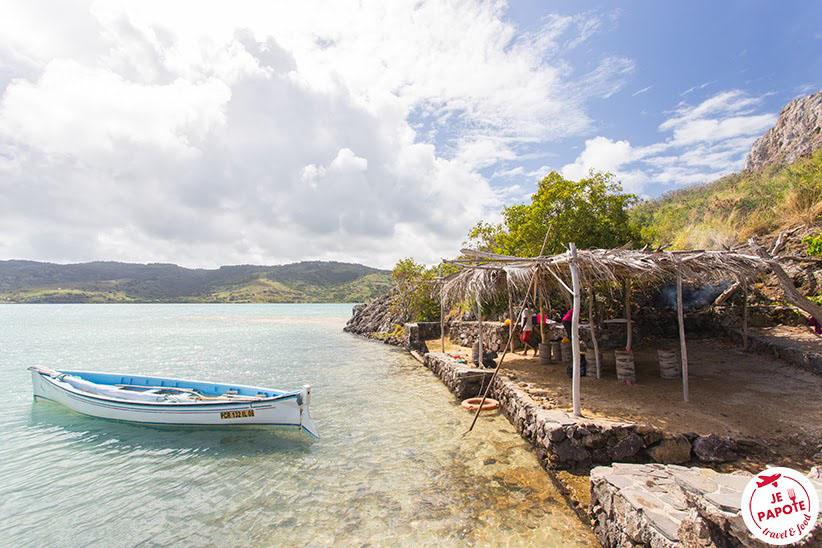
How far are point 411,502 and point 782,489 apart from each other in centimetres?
431

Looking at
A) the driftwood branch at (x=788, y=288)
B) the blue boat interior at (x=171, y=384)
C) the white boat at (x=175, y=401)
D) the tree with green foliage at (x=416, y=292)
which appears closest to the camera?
the driftwood branch at (x=788, y=288)

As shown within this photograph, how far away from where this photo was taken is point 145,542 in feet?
15.8

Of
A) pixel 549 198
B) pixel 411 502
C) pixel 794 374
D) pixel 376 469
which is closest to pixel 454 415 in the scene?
pixel 376 469

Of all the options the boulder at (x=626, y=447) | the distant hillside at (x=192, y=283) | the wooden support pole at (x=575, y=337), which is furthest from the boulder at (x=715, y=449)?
the distant hillside at (x=192, y=283)

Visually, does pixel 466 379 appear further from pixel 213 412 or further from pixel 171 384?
pixel 171 384

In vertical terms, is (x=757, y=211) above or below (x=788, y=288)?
above

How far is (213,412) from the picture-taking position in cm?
818

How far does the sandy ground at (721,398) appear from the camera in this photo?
5.77m

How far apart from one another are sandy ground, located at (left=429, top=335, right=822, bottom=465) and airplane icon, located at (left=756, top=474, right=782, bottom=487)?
376 cm

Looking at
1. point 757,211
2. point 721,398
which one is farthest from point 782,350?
point 757,211

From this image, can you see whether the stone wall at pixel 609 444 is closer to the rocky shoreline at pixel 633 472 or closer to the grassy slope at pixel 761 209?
the rocky shoreline at pixel 633 472

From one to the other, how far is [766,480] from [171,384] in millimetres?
12861

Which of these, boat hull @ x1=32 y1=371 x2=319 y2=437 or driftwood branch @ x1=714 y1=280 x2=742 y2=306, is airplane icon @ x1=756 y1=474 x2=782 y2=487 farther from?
driftwood branch @ x1=714 y1=280 x2=742 y2=306

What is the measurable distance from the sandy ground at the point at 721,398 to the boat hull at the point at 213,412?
17.2 ft
